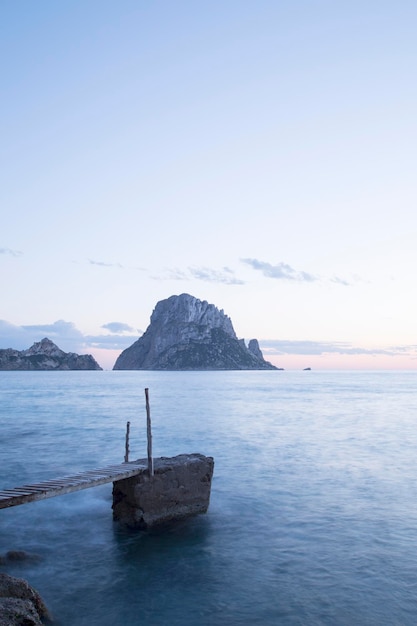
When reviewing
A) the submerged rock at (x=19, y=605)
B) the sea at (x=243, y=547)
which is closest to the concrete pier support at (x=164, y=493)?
the sea at (x=243, y=547)

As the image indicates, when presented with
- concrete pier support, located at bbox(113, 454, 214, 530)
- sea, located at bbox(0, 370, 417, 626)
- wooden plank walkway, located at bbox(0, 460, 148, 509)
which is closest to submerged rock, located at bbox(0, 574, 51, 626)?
sea, located at bbox(0, 370, 417, 626)

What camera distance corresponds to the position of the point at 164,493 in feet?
48.0

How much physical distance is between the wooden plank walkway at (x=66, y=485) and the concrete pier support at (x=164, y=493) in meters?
0.39

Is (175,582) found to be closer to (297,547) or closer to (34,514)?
(297,547)

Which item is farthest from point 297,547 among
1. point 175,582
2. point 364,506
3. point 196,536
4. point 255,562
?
point 364,506

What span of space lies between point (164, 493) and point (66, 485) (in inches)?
122

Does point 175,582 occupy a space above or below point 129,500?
below

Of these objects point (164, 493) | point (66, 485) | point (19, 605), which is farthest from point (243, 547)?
point (19, 605)

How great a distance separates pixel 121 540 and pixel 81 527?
2062 mm

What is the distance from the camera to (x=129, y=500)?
1462 centimetres

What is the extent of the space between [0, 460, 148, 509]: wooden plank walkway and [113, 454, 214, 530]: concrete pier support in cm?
39

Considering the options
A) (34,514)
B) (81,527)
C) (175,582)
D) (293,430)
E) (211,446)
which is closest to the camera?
(175,582)

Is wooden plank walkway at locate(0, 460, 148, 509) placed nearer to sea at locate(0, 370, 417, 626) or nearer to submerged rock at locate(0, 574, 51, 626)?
sea at locate(0, 370, 417, 626)

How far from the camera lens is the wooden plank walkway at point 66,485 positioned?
11648 mm
